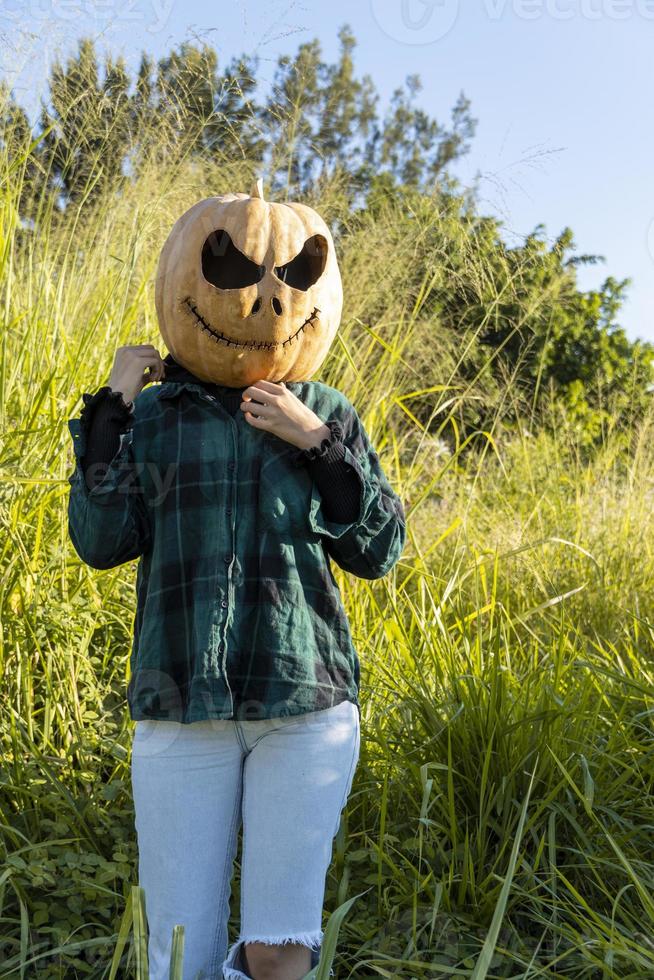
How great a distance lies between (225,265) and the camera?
5.85 ft

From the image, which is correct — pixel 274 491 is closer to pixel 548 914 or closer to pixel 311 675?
pixel 311 675

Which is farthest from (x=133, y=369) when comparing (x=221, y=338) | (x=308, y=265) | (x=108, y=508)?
(x=308, y=265)

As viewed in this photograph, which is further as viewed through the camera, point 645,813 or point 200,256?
point 645,813

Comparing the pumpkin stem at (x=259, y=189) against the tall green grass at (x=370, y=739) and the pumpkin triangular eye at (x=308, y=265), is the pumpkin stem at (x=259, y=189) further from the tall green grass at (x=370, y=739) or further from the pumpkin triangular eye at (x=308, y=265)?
the tall green grass at (x=370, y=739)

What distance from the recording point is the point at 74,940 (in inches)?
87.5

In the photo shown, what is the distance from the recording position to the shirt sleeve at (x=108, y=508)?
1.62 meters

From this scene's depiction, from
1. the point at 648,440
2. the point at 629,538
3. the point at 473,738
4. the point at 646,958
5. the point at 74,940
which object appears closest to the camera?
the point at 646,958

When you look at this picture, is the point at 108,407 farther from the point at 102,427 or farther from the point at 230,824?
the point at 230,824

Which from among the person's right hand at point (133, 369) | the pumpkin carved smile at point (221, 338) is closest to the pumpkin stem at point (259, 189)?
the pumpkin carved smile at point (221, 338)

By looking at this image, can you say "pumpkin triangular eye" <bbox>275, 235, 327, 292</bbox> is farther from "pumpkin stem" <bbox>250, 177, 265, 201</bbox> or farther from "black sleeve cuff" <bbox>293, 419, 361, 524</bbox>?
"black sleeve cuff" <bbox>293, 419, 361, 524</bbox>

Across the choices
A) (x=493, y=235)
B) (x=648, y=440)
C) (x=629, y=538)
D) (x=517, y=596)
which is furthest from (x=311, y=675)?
(x=648, y=440)

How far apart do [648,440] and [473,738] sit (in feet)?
11.6

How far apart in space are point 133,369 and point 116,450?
0.57ft

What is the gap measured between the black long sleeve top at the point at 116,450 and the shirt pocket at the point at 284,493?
0.10 feet
